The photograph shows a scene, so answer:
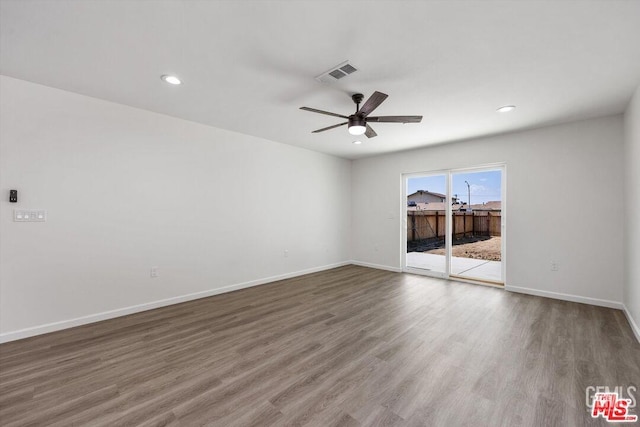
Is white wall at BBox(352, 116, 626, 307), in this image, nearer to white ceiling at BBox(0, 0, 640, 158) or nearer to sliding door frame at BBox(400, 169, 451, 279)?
sliding door frame at BBox(400, 169, 451, 279)

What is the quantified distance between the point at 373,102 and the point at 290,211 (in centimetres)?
319

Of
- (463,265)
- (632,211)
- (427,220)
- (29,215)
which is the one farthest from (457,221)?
(29,215)

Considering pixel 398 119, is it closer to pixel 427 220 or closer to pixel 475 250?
pixel 427 220

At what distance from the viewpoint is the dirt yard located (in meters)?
6.16

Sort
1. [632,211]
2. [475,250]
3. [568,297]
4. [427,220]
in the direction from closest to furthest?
[632,211], [568,297], [427,220], [475,250]

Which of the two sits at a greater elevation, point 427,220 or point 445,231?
point 427,220

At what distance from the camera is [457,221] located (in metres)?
5.37

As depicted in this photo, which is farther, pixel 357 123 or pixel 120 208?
pixel 120 208

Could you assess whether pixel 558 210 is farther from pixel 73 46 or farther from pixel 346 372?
pixel 73 46

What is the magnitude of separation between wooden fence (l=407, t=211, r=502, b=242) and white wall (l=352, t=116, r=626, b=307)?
60 cm

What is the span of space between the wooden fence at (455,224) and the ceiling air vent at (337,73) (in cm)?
386

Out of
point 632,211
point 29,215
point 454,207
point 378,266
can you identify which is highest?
point 454,207

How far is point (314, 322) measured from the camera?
3.11 m

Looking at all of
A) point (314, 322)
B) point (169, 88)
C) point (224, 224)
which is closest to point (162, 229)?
point (224, 224)
